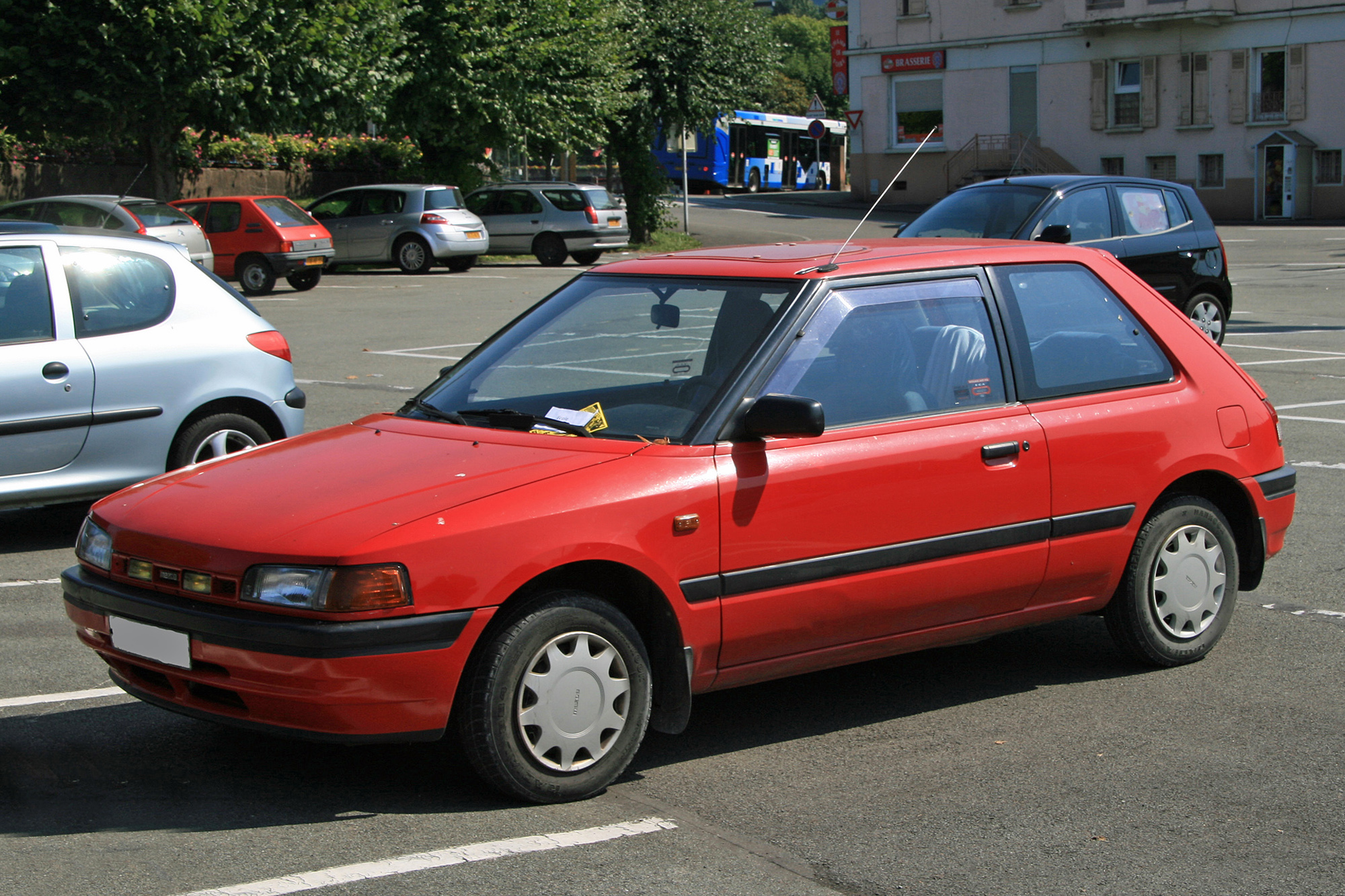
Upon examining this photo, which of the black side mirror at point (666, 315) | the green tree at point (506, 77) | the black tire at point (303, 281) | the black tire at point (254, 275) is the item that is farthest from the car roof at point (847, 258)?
the green tree at point (506, 77)

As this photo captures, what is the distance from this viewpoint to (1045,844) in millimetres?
3854

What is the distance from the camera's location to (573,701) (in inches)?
160

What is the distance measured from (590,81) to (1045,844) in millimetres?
31597

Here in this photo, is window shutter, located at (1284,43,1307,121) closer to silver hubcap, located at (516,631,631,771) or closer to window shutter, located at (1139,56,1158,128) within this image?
window shutter, located at (1139,56,1158,128)

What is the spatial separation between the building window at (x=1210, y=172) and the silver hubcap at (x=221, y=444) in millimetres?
45140

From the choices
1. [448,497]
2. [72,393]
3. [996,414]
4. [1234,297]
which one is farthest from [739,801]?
[1234,297]

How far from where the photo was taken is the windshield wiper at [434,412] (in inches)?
189

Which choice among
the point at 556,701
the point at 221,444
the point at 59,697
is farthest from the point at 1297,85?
the point at 556,701

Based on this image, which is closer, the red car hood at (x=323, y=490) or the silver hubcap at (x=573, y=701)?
the red car hood at (x=323, y=490)

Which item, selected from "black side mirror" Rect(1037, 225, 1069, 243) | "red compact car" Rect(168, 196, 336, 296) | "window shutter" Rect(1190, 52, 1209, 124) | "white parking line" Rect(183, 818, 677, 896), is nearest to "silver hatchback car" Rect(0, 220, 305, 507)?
"white parking line" Rect(183, 818, 677, 896)

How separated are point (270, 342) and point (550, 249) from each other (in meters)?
23.0

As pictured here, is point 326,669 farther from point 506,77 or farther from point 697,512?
point 506,77

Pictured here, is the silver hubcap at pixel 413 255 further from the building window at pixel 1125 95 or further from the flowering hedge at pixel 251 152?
the building window at pixel 1125 95

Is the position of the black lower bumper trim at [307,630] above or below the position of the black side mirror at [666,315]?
below
